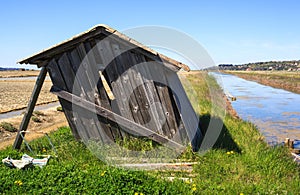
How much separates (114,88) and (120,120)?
33.4 inches

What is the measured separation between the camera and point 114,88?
736cm

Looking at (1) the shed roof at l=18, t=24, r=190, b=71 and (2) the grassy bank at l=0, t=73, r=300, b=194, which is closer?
(2) the grassy bank at l=0, t=73, r=300, b=194

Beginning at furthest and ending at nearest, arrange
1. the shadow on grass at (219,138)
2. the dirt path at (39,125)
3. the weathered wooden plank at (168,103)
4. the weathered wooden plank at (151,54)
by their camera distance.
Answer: the dirt path at (39,125)
the shadow on grass at (219,138)
the weathered wooden plank at (168,103)
the weathered wooden plank at (151,54)

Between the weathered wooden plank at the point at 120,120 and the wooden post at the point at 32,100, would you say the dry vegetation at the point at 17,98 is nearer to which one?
the wooden post at the point at 32,100

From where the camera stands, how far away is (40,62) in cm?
750

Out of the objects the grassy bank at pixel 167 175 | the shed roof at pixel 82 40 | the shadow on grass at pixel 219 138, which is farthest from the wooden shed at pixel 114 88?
the grassy bank at pixel 167 175

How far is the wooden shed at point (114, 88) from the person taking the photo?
6945mm

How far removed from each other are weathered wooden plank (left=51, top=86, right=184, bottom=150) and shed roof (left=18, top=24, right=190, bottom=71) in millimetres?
873

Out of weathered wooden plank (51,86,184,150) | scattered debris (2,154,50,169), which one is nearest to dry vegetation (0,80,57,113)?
weathered wooden plank (51,86,184,150)

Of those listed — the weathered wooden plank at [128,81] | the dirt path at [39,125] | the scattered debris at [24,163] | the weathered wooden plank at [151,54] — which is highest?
the weathered wooden plank at [151,54]

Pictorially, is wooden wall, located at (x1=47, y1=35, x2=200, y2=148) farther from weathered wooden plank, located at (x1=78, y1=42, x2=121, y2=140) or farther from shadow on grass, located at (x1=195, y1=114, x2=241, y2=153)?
shadow on grass, located at (x1=195, y1=114, x2=241, y2=153)

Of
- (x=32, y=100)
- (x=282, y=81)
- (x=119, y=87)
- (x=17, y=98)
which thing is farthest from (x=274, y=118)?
(x=282, y=81)

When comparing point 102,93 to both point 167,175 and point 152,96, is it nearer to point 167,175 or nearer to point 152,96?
point 152,96

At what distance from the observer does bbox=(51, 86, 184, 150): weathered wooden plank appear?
23.4 feet
